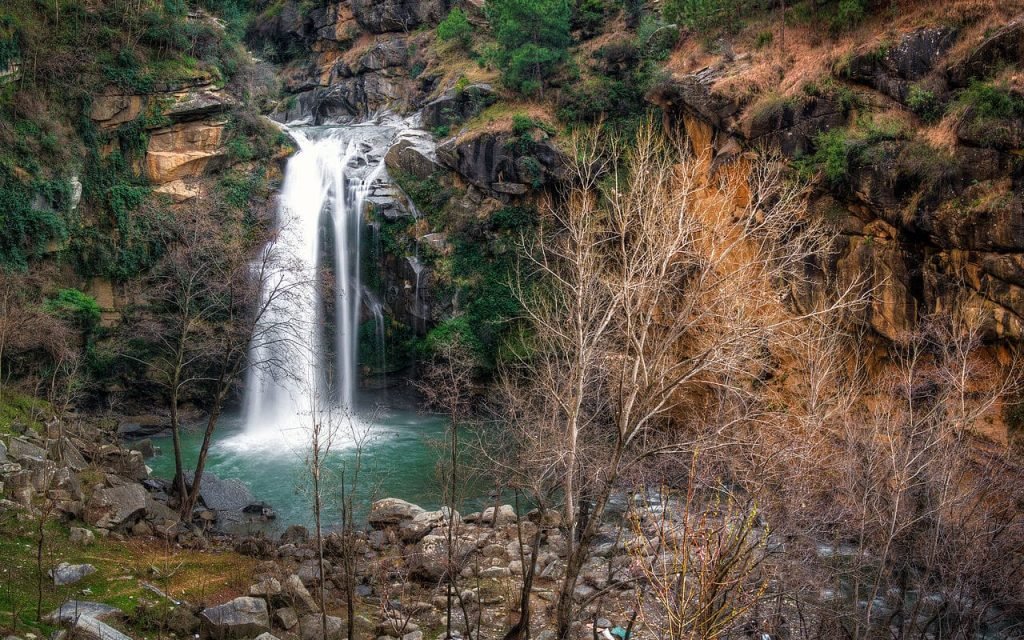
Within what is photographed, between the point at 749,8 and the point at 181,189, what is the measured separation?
69.7 feet

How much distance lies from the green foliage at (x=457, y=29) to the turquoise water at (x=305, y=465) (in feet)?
61.6

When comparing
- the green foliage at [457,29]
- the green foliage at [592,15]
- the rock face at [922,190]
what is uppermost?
the green foliage at [457,29]

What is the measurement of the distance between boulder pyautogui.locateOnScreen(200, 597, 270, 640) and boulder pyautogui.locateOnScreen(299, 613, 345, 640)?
25.6 inches

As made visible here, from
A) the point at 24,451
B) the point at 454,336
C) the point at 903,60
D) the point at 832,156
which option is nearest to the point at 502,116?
the point at 454,336

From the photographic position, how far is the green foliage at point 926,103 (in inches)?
650

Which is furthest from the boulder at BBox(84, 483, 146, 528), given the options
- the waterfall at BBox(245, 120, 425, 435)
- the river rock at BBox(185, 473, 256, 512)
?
the waterfall at BBox(245, 120, 425, 435)

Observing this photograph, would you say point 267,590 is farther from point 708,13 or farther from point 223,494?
point 708,13

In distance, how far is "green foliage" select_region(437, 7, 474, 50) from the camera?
33844 millimetres

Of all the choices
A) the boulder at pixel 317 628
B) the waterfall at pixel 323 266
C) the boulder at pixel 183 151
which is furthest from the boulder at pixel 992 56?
the boulder at pixel 183 151

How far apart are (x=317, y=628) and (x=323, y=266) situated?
58.7ft

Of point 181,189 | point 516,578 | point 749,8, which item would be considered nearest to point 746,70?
point 749,8

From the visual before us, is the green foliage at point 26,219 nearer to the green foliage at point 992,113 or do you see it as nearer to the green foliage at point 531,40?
the green foliage at point 531,40

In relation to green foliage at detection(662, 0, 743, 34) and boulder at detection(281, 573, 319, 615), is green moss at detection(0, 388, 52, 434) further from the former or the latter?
green foliage at detection(662, 0, 743, 34)

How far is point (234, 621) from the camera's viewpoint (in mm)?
10609
